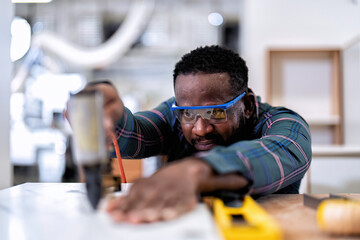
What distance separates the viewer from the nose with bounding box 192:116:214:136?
3.11ft

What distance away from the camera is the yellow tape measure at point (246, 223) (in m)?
0.41

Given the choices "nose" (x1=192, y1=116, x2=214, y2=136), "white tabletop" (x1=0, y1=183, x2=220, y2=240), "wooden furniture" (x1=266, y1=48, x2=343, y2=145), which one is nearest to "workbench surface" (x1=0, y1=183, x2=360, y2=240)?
"white tabletop" (x1=0, y1=183, x2=220, y2=240)

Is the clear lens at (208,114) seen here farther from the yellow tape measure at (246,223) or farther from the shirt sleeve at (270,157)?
the yellow tape measure at (246,223)

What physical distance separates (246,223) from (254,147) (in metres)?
0.21

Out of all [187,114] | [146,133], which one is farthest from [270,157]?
[146,133]

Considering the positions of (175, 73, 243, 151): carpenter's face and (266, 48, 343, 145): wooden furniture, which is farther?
(266, 48, 343, 145): wooden furniture

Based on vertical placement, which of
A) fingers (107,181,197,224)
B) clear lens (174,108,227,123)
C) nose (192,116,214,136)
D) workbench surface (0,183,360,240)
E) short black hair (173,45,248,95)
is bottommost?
workbench surface (0,183,360,240)

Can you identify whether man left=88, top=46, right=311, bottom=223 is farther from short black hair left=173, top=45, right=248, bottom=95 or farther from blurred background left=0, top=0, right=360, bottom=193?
blurred background left=0, top=0, right=360, bottom=193

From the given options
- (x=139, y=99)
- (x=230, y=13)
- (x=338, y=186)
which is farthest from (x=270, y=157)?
(x=230, y=13)

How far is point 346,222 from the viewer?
47cm

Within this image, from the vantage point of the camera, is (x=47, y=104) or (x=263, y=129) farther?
(x=47, y=104)

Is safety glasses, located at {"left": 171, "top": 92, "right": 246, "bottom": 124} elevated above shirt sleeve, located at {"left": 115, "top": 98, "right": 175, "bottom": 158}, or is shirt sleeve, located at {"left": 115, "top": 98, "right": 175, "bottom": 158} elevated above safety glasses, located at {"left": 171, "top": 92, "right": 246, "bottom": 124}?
safety glasses, located at {"left": 171, "top": 92, "right": 246, "bottom": 124}

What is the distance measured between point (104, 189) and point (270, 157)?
366 mm

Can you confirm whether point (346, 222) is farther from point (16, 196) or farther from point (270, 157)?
point (16, 196)
